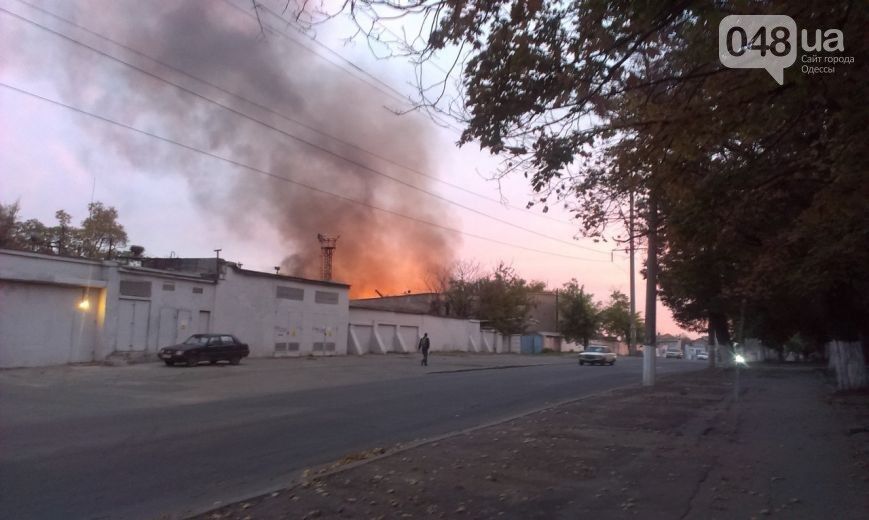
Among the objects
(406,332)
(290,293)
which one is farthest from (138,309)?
(406,332)

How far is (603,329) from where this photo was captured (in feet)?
319

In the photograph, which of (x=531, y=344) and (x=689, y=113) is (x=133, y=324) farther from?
(x=531, y=344)

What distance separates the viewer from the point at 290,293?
3625 centimetres

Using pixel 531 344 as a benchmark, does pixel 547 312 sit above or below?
above

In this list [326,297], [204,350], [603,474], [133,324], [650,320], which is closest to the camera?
[603,474]

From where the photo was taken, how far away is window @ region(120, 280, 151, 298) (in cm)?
2722

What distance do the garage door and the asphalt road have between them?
836cm

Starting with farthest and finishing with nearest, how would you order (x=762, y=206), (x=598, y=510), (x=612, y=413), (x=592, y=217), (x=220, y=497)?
(x=612, y=413) → (x=762, y=206) → (x=592, y=217) → (x=220, y=497) → (x=598, y=510)

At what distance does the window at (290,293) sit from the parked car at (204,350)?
6539 millimetres

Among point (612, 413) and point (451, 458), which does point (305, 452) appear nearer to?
point (451, 458)

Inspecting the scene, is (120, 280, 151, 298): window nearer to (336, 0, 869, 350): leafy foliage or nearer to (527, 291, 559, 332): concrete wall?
(336, 0, 869, 350): leafy foliage

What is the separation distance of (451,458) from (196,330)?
81.0 ft

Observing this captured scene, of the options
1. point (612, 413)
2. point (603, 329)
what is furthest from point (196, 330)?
point (603, 329)

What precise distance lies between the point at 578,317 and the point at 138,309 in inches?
2175
